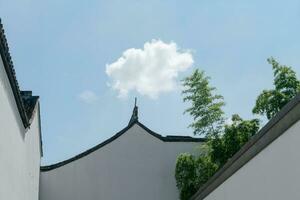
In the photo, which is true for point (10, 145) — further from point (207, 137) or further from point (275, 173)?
point (207, 137)

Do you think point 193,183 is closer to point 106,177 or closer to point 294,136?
point 106,177

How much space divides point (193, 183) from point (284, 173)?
7.79 m

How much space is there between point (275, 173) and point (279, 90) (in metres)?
4.84

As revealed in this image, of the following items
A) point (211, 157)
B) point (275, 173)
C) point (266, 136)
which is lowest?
point (275, 173)

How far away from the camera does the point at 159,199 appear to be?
1211cm

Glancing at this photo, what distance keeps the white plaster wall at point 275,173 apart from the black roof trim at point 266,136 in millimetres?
45

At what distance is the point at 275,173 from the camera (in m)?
4.06

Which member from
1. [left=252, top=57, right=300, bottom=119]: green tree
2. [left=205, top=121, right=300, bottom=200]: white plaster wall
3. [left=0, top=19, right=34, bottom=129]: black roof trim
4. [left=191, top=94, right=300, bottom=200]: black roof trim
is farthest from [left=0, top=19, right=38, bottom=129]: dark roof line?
[left=252, top=57, right=300, bottom=119]: green tree

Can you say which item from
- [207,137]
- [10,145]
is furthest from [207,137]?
[10,145]

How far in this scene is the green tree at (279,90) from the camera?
8555 millimetres

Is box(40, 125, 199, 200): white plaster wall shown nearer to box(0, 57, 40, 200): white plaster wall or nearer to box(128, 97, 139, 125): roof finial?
box(128, 97, 139, 125): roof finial

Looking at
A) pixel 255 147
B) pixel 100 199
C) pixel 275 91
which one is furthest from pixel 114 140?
pixel 255 147

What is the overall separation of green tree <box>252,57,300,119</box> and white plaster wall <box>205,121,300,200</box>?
3.37 metres

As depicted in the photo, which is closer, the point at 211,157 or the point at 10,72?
the point at 10,72
